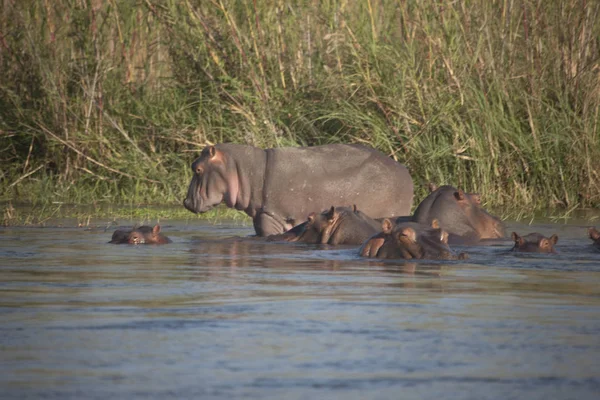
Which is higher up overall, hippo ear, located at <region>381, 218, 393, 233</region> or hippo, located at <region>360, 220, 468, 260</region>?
hippo ear, located at <region>381, 218, 393, 233</region>

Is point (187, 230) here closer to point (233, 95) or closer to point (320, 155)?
point (320, 155)

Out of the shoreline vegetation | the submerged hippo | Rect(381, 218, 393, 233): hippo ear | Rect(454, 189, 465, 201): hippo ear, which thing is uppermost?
the shoreline vegetation

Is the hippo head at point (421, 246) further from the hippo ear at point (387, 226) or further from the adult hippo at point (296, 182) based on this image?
the adult hippo at point (296, 182)

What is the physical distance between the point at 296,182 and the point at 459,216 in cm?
126

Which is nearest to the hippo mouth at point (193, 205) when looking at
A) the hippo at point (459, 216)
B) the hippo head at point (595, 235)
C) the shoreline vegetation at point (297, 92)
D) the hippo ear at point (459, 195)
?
the shoreline vegetation at point (297, 92)

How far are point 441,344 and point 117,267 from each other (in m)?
2.78

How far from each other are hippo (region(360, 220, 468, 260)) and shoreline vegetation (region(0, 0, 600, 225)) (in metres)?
2.88

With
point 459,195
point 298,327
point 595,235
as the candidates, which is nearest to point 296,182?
point 459,195

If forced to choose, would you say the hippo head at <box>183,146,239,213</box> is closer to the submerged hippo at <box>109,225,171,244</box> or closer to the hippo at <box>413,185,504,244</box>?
the submerged hippo at <box>109,225,171,244</box>

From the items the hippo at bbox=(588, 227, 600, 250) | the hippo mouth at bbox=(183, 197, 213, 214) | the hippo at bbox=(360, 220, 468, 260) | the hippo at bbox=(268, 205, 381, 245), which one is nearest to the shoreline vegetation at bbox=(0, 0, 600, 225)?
the hippo mouth at bbox=(183, 197, 213, 214)

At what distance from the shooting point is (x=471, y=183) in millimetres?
10500

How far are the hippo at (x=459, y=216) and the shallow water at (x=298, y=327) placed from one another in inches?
42.9

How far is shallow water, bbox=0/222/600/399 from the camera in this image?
3.49 m

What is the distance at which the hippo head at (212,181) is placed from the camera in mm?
9102
